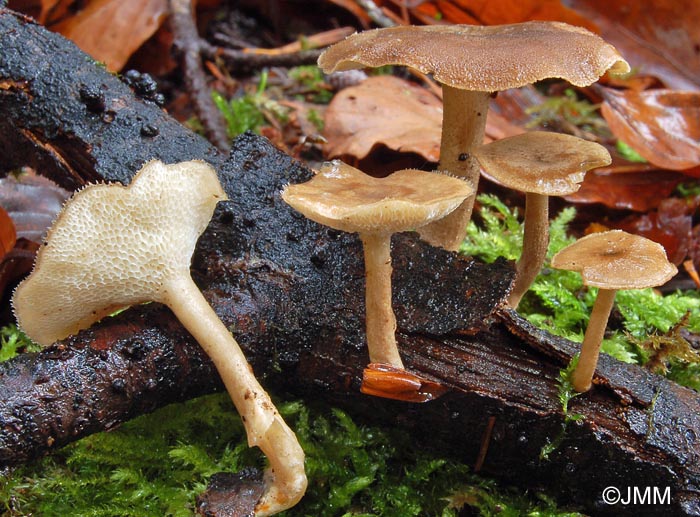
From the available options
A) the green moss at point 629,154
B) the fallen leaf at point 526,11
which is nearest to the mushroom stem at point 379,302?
the green moss at point 629,154

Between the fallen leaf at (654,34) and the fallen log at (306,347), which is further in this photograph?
the fallen leaf at (654,34)

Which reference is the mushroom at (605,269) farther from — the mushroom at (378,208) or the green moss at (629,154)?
the green moss at (629,154)

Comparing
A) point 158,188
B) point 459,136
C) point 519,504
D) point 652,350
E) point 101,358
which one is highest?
point 158,188

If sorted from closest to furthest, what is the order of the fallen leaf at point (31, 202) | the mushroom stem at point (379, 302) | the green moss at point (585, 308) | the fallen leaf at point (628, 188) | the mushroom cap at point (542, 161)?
1. the mushroom stem at point (379, 302)
2. the mushroom cap at point (542, 161)
3. the green moss at point (585, 308)
4. the fallen leaf at point (31, 202)
5. the fallen leaf at point (628, 188)

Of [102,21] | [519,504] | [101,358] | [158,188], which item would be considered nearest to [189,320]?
[101,358]

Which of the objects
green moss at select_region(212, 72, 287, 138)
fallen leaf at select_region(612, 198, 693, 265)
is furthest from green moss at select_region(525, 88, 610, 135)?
green moss at select_region(212, 72, 287, 138)

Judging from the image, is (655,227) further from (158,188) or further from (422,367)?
(158,188)

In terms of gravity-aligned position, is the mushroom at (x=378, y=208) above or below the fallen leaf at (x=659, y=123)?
above

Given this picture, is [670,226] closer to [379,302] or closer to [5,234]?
[379,302]
